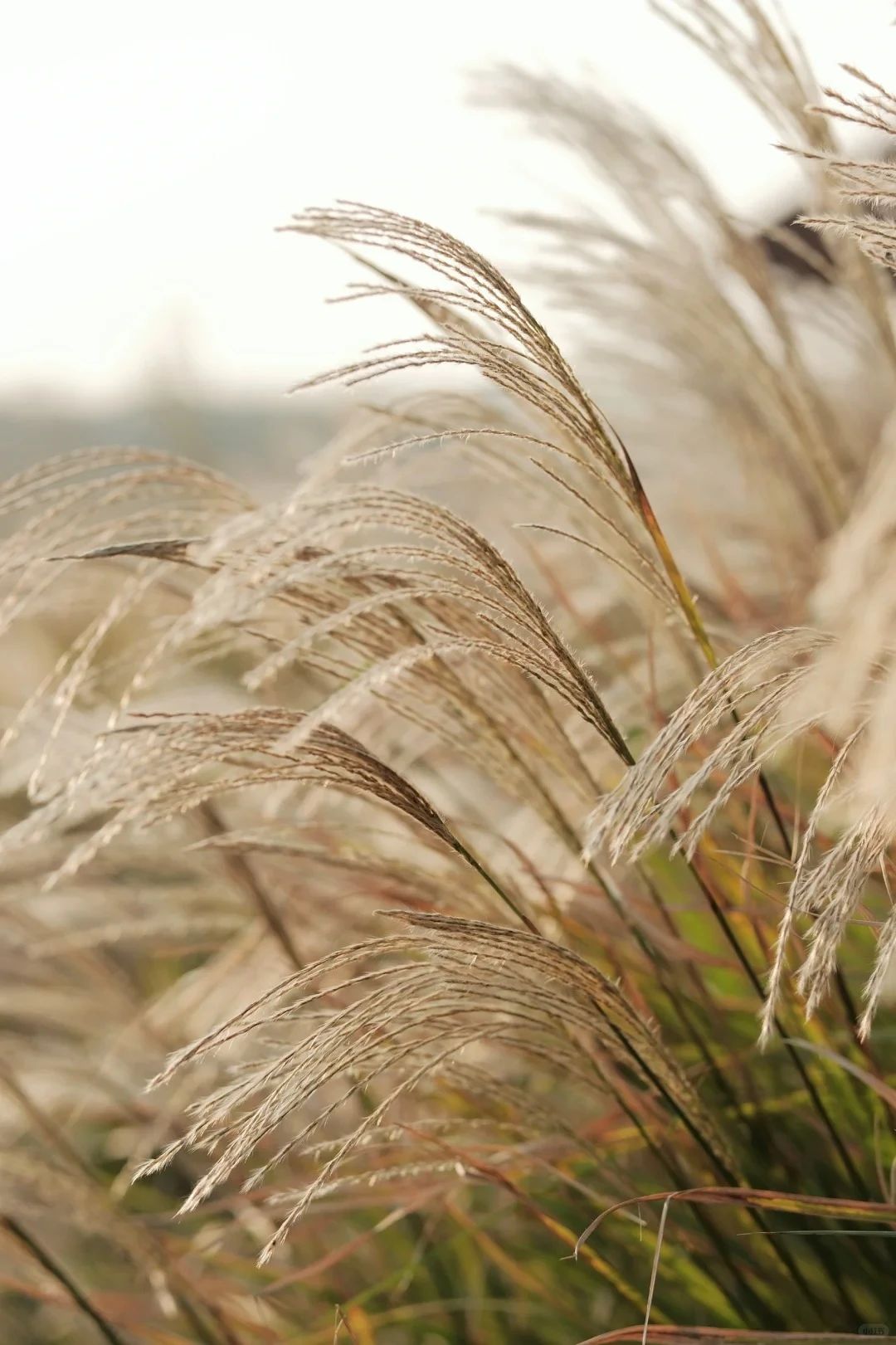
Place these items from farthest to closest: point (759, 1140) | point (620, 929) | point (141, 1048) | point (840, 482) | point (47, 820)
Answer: point (141, 1048)
point (840, 482)
point (620, 929)
point (759, 1140)
point (47, 820)

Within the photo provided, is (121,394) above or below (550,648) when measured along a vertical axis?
above

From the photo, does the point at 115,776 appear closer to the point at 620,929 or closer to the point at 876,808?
the point at 876,808

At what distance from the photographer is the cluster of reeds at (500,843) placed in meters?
0.93

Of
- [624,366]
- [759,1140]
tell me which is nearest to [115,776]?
[759,1140]

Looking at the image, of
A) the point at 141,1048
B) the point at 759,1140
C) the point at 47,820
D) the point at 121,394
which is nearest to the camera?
the point at 47,820

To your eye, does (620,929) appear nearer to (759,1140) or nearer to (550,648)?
(759,1140)

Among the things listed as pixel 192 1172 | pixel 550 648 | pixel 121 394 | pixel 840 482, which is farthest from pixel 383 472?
pixel 121 394

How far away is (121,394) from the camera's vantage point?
6582 mm

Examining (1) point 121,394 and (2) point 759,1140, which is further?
(1) point 121,394

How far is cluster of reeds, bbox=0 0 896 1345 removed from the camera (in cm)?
93

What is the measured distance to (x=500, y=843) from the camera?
1.85m

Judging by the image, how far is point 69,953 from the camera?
7.31ft

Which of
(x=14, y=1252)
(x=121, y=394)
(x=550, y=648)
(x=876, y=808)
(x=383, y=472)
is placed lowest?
(x=14, y=1252)

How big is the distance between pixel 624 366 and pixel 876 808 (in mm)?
1926
